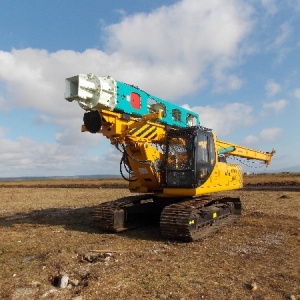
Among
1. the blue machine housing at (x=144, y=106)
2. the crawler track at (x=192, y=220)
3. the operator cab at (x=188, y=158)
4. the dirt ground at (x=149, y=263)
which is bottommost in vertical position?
the dirt ground at (x=149, y=263)

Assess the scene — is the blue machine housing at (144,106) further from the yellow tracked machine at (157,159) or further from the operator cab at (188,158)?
the operator cab at (188,158)

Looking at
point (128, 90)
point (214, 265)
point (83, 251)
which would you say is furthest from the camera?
point (128, 90)

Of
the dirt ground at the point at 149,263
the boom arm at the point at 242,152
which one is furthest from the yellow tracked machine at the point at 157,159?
the boom arm at the point at 242,152

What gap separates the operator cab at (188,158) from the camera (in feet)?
34.5

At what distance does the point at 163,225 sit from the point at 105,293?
13.6 feet

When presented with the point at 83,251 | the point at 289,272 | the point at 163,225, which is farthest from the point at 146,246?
the point at 289,272

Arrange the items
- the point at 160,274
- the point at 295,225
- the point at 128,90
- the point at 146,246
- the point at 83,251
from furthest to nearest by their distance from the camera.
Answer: the point at 295,225, the point at 128,90, the point at 146,246, the point at 83,251, the point at 160,274

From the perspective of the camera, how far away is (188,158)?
10703 mm

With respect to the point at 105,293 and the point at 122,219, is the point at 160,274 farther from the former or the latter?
the point at 122,219

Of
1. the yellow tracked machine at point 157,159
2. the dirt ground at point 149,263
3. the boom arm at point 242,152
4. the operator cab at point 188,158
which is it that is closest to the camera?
the dirt ground at point 149,263

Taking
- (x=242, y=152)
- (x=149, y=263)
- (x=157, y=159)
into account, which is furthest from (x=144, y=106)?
(x=242, y=152)

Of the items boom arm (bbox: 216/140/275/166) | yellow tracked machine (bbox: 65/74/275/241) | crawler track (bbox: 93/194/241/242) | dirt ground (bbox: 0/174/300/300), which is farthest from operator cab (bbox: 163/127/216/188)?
boom arm (bbox: 216/140/275/166)

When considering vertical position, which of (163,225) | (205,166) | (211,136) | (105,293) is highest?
(211,136)

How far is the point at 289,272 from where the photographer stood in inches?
269
